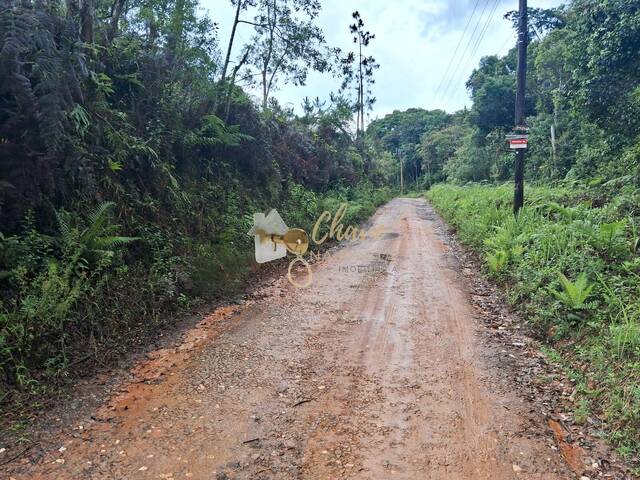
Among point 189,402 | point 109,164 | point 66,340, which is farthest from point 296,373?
point 109,164

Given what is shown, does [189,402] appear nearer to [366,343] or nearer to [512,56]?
[366,343]

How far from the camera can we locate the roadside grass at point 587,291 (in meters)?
3.59

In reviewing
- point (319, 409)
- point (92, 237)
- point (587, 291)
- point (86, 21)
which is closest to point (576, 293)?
point (587, 291)

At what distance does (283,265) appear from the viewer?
8.63 meters

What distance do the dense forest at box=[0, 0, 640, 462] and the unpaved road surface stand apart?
77cm

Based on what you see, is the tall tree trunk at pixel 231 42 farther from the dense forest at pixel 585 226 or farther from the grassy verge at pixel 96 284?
the dense forest at pixel 585 226

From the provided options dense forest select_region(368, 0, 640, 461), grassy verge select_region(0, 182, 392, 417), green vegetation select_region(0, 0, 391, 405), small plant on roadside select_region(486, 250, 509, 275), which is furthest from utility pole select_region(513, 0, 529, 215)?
grassy verge select_region(0, 182, 392, 417)

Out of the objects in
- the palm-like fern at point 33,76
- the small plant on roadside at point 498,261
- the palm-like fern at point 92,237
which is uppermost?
the palm-like fern at point 33,76

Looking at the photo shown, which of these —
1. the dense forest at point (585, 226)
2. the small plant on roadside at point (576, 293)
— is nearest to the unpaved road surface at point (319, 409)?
the dense forest at point (585, 226)

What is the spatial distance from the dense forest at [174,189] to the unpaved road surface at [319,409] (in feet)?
2.51

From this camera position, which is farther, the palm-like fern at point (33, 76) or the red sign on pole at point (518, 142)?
the red sign on pole at point (518, 142)

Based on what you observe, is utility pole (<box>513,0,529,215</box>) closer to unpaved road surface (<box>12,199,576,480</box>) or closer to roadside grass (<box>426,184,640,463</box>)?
roadside grass (<box>426,184,640,463</box>)

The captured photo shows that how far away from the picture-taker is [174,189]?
7.13m

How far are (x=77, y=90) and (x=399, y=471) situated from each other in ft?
18.4
